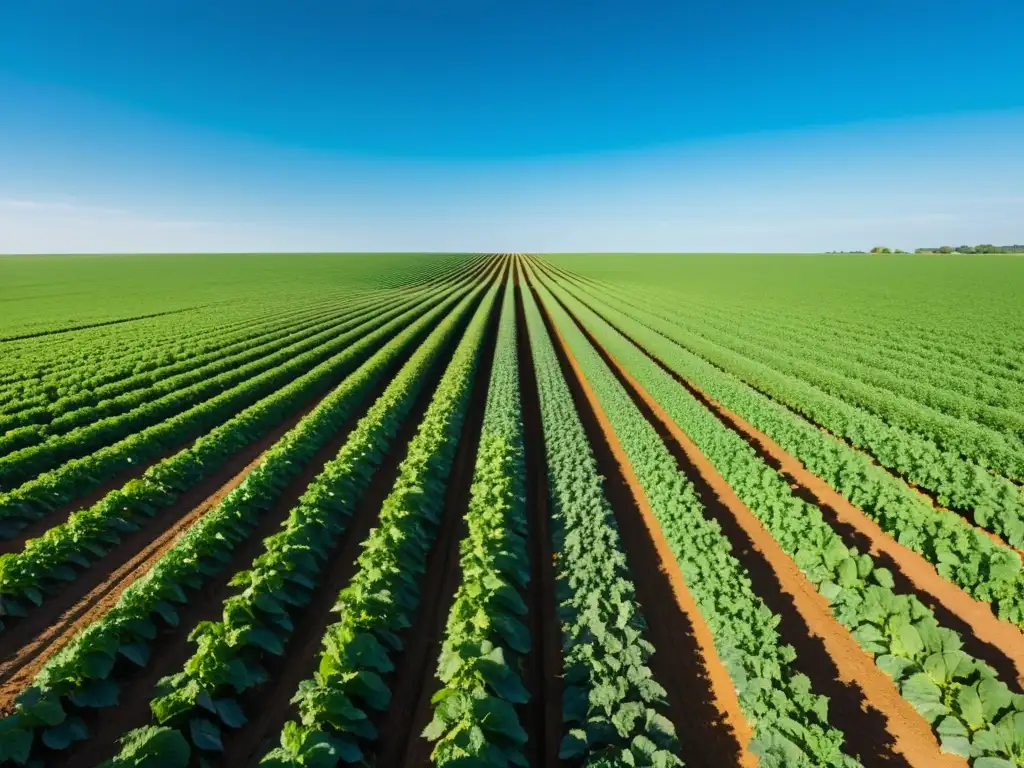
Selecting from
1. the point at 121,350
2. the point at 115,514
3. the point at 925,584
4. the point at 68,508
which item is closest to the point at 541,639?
the point at 925,584

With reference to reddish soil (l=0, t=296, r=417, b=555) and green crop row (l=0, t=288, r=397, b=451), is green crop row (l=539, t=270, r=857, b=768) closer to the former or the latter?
reddish soil (l=0, t=296, r=417, b=555)

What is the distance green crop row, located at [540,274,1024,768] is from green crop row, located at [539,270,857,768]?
1.33 meters

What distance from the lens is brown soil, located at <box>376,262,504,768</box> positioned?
6477 millimetres

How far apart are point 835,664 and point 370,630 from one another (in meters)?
7.56

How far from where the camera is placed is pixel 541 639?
827 cm

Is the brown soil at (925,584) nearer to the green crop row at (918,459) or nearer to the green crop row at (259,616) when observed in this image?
the green crop row at (918,459)

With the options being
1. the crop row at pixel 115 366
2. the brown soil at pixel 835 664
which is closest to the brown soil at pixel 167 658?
the brown soil at pixel 835 664

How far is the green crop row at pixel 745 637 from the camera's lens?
5742mm

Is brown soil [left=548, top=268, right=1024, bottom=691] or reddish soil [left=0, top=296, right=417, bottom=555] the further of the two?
reddish soil [left=0, top=296, right=417, bottom=555]

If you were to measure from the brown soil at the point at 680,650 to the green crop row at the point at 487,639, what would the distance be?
2.43 metres

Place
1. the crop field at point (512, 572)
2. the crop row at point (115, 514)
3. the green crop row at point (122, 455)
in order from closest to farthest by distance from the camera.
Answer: the crop field at point (512, 572), the crop row at point (115, 514), the green crop row at point (122, 455)

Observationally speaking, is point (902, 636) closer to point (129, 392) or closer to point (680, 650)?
point (680, 650)

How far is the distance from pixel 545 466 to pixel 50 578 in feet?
38.6

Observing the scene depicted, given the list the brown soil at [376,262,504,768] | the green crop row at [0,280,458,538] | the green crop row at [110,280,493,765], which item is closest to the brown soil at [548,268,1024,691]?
the brown soil at [376,262,504,768]
